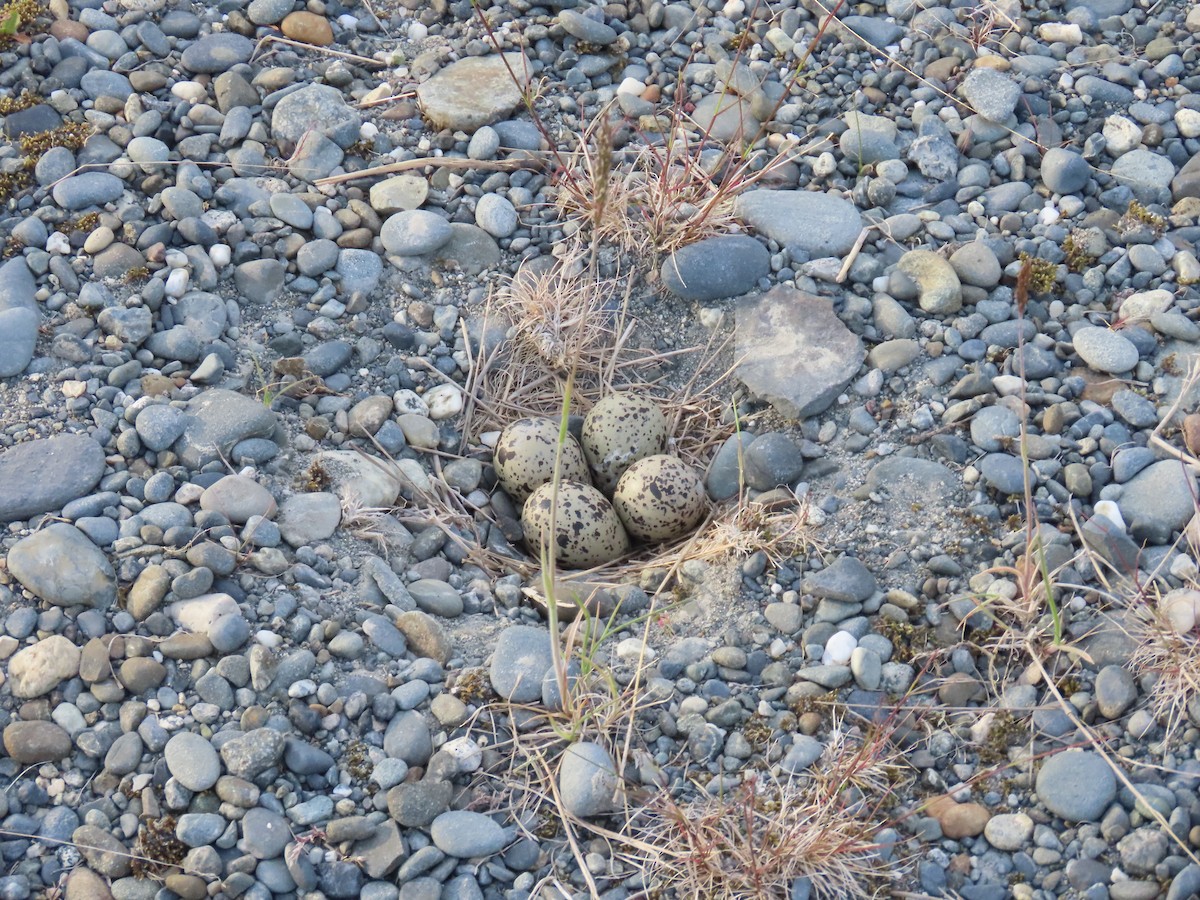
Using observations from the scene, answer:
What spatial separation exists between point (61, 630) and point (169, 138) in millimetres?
2053

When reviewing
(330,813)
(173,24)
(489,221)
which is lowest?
(330,813)

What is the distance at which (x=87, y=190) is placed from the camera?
4039 millimetres

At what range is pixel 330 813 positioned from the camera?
2.84 m

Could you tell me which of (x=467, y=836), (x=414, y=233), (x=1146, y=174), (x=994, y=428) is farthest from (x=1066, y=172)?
(x=467, y=836)

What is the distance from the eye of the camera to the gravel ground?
2836mm

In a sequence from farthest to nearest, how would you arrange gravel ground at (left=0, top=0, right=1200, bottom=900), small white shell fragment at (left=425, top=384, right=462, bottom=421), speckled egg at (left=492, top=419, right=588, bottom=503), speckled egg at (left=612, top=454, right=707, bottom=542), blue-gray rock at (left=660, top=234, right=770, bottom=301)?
blue-gray rock at (left=660, top=234, right=770, bottom=301)
small white shell fragment at (left=425, top=384, right=462, bottom=421)
speckled egg at (left=492, top=419, right=588, bottom=503)
speckled egg at (left=612, top=454, right=707, bottom=542)
gravel ground at (left=0, top=0, right=1200, bottom=900)

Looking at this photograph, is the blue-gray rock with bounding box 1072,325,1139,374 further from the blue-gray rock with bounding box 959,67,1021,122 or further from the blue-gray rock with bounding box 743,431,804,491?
the blue-gray rock with bounding box 959,67,1021,122

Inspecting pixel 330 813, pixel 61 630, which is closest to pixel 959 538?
pixel 330 813

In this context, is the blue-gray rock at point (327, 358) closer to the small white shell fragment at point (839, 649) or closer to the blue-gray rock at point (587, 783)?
the blue-gray rock at point (587, 783)

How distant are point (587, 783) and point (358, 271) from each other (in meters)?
2.08

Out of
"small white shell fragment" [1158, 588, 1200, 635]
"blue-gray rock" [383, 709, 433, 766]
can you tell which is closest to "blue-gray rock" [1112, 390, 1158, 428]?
"small white shell fragment" [1158, 588, 1200, 635]

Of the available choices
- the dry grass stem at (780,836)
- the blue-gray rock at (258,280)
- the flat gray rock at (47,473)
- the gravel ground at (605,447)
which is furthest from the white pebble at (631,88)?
the dry grass stem at (780,836)

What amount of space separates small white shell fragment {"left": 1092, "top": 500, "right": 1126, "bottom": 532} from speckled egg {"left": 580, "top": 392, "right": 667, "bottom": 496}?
55.8 inches

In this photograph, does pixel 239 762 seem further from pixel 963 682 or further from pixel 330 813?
pixel 963 682
